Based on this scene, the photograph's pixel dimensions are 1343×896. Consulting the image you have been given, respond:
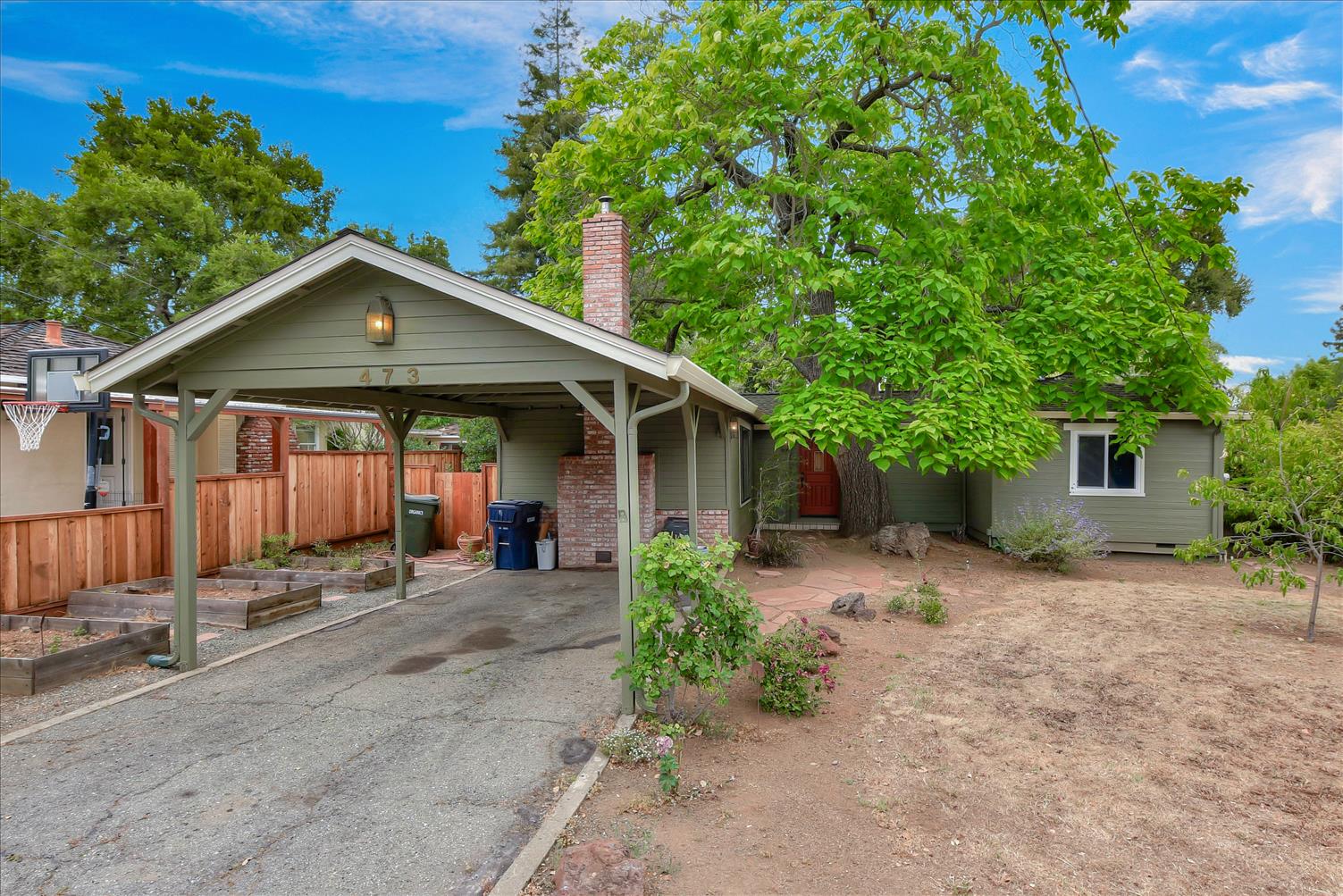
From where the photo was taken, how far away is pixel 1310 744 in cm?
424

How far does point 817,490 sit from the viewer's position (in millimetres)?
14922

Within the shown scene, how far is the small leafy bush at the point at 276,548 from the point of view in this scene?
9.90 metres

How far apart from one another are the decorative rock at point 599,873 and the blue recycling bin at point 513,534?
8.04 m

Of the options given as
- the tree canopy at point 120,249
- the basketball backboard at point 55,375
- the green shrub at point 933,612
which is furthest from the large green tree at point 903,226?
the tree canopy at point 120,249

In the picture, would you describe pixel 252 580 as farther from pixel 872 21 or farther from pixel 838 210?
pixel 872 21

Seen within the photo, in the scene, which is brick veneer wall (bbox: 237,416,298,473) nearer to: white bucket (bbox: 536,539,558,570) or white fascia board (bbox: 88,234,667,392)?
white bucket (bbox: 536,539,558,570)

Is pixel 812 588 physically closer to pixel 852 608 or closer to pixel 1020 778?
pixel 852 608

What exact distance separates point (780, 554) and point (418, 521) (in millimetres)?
6758

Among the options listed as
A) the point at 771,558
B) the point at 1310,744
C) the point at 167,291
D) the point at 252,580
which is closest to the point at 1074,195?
the point at 771,558

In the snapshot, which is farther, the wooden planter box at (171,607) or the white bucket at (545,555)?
the white bucket at (545,555)

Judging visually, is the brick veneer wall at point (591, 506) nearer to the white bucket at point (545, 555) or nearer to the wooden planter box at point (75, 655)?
the white bucket at point (545, 555)

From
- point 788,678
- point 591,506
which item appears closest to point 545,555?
point 591,506

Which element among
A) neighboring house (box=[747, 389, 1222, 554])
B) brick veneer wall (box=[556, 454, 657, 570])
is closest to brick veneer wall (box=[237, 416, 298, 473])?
brick veneer wall (box=[556, 454, 657, 570])

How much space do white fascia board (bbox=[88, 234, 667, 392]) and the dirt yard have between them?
2747 mm
